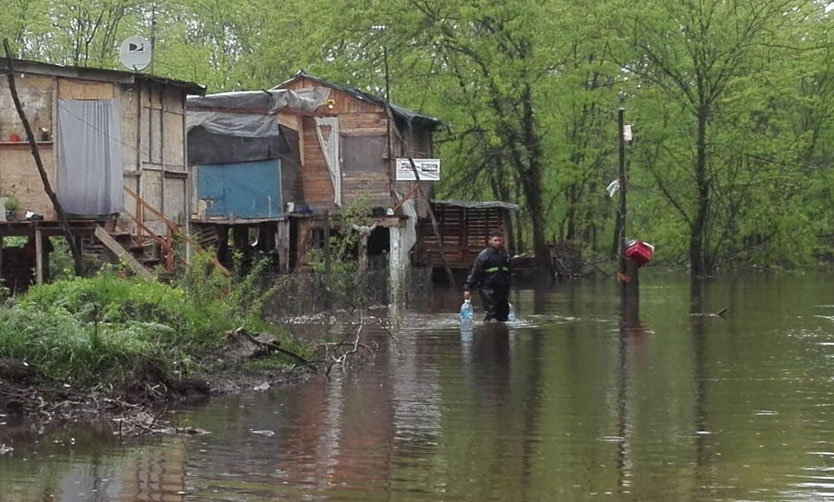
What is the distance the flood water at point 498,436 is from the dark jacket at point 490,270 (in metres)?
2.98

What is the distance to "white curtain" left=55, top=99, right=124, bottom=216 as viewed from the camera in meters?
24.8

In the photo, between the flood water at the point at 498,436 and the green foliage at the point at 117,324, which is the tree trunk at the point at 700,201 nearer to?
the flood water at the point at 498,436

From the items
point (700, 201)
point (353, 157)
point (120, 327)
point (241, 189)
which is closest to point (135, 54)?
point (241, 189)

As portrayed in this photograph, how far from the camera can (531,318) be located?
92.5 ft

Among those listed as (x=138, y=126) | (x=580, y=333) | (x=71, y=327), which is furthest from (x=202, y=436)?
(x=138, y=126)

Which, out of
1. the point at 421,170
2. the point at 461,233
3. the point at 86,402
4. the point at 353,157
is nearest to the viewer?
the point at 86,402

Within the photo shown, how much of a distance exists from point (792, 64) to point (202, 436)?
4319cm

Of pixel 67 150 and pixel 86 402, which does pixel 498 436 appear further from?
pixel 67 150

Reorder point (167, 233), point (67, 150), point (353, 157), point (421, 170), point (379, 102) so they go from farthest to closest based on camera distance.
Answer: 1. point (379, 102)
2. point (353, 157)
3. point (421, 170)
4. point (167, 233)
5. point (67, 150)

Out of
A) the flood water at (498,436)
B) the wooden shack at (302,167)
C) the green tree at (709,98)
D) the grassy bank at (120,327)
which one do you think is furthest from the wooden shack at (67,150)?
the green tree at (709,98)

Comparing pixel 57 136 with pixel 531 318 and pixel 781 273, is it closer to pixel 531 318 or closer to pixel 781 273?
pixel 531 318

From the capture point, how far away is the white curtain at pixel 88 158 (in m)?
24.8

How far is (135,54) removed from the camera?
88.1 feet

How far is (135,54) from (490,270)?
338 inches
